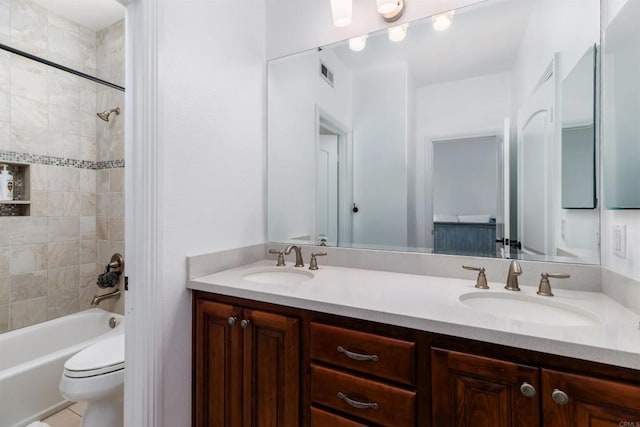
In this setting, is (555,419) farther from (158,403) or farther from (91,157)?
(91,157)

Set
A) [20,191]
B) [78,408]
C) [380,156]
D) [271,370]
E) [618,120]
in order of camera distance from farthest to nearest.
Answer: [20,191], [78,408], [380,156], [271,370], [618,120]

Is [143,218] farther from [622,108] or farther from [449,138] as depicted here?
[622,108]

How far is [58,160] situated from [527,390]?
3000 mm

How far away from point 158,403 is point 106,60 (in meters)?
2.53

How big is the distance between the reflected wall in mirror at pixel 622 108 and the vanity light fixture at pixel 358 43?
39.6 inches

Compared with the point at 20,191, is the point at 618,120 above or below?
above

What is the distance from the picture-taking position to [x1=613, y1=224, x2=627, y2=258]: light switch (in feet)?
3.13

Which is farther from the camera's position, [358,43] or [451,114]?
[358,43]

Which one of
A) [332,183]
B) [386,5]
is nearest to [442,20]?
[386,5]

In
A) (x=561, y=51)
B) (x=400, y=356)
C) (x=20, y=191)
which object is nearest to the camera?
(x=400, y=356)

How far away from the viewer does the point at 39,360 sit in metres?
1.72

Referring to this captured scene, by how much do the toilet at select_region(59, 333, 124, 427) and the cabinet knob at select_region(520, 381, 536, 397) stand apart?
5.48 ft

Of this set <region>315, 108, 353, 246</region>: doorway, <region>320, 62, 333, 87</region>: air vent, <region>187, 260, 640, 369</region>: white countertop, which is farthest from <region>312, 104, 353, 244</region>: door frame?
<region>187, 260, 640, 369</region>: white countertop

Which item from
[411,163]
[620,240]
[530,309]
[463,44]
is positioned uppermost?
[463,44]
